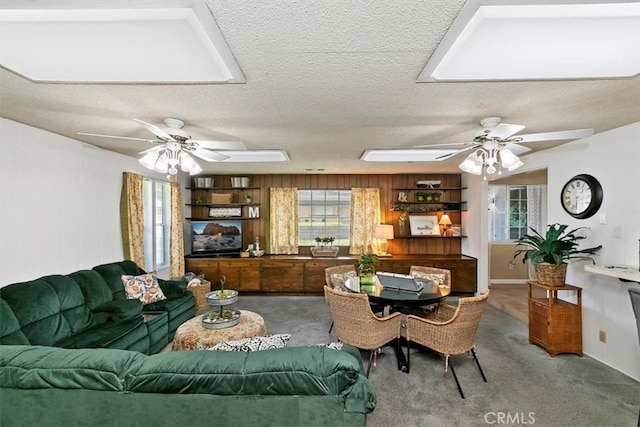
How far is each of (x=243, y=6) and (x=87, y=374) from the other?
185 cm

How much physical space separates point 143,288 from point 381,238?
13.8 ft

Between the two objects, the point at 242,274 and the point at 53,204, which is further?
the point at 242,274

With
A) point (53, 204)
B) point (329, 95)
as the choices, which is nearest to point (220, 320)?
point (53, 204)

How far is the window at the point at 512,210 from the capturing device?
6.41 meters

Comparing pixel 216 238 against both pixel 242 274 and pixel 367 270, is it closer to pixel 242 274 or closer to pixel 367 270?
pixel 242 274

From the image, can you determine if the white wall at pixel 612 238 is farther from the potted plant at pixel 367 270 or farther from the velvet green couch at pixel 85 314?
the velvet green couch at pixel 85 314

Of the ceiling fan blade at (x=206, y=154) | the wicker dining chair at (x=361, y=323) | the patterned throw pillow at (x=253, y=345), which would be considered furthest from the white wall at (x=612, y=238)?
the ceiling fan blade at (x=206, y=154)

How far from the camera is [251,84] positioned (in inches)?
75.7

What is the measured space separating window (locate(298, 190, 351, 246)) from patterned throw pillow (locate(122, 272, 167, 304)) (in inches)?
123

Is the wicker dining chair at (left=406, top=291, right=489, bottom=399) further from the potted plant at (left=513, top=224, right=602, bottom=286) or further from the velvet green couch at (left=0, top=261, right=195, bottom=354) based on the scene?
the velvet green couch at (left=0, top=261, right=195, bottom=354)

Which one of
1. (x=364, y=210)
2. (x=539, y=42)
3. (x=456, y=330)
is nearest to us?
(x=539, y=42)

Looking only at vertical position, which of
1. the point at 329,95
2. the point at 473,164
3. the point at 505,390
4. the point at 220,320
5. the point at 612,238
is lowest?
the point at 505,390

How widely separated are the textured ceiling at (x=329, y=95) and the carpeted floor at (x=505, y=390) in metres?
2.47

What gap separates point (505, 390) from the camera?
2588 mm
